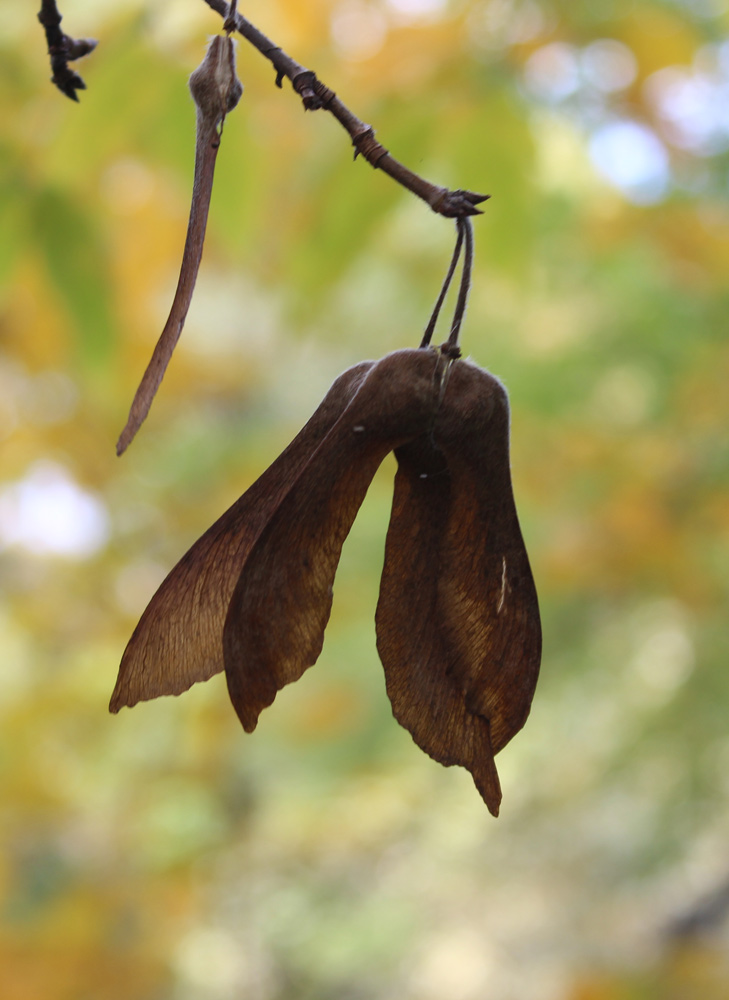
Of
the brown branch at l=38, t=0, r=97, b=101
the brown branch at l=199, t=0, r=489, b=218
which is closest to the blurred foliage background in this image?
the brown branch at l=38, t=0, r=97, b=101

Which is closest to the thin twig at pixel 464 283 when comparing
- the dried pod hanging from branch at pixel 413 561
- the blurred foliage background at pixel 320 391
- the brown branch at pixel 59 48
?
the dried pod hanging from branch at pixel 413 561

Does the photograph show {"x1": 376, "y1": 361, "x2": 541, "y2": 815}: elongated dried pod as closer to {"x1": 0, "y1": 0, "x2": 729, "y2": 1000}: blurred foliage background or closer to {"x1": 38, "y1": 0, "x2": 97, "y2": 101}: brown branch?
{"x1": 38, "y1": 0, "x2": 97, "y2": 101}: brown branch

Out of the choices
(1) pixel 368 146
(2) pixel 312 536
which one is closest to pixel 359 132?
(1) pixel 368 146

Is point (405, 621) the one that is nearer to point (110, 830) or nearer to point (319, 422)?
point (319, 422)

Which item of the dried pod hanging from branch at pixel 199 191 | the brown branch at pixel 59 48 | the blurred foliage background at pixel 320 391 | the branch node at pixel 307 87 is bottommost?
the dried pod hanging from branch at pixel 199 191

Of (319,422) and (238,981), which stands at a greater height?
(238,981)

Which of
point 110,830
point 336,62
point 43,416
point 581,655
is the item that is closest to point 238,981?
point 110,830

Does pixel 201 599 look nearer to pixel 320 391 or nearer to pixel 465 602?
pixel 465 602

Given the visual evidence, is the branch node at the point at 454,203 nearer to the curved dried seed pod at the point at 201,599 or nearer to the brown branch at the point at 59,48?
the curved dried seed pod at the point at 201,599
